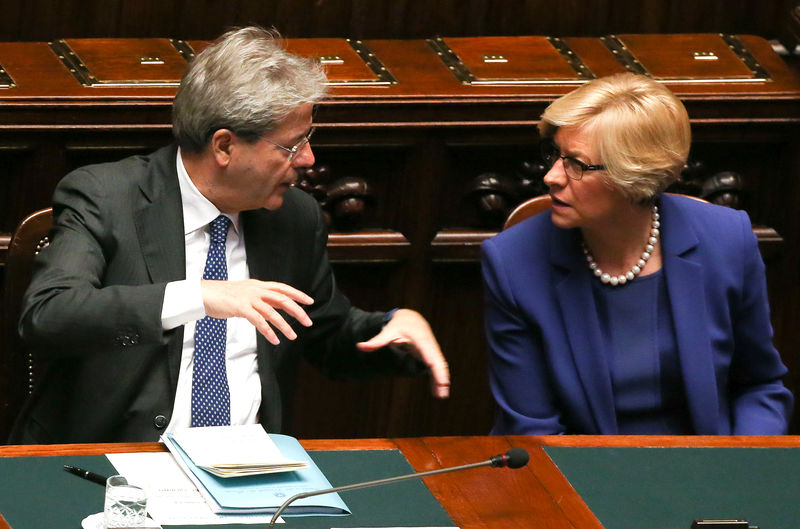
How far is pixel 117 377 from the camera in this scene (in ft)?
10.0

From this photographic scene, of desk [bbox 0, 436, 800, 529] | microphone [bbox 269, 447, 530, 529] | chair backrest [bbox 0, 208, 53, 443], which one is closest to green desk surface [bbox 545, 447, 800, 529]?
desk [bbox 0, 436, 800, 529]

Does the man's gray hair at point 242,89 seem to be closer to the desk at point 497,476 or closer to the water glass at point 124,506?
the desk at point 497,476

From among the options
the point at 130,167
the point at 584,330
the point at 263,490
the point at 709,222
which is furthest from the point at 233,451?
the point at 709,222

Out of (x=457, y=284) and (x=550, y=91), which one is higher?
(x=550, y=91)

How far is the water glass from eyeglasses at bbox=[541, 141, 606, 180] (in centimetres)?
136

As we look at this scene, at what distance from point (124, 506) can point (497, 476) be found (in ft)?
2.35

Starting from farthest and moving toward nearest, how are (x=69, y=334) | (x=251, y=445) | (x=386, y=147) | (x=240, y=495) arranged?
(x=386, y=147) < (x=69, y=334) < (x=251, y=445) < (x=240, y=495)

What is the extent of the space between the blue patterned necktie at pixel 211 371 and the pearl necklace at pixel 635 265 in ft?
2.67

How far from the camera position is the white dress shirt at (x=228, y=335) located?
122 inches

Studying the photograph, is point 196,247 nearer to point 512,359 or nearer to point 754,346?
point 512,359

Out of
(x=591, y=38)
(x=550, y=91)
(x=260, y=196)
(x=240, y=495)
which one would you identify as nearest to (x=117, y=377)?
(x=260, y=196)

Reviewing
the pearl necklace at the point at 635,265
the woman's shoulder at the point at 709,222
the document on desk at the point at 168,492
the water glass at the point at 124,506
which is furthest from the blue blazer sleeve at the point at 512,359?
the water glass at the point at 124,506

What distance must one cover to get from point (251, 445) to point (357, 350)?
26.0 inches

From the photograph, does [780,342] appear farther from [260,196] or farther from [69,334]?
[69,334]
